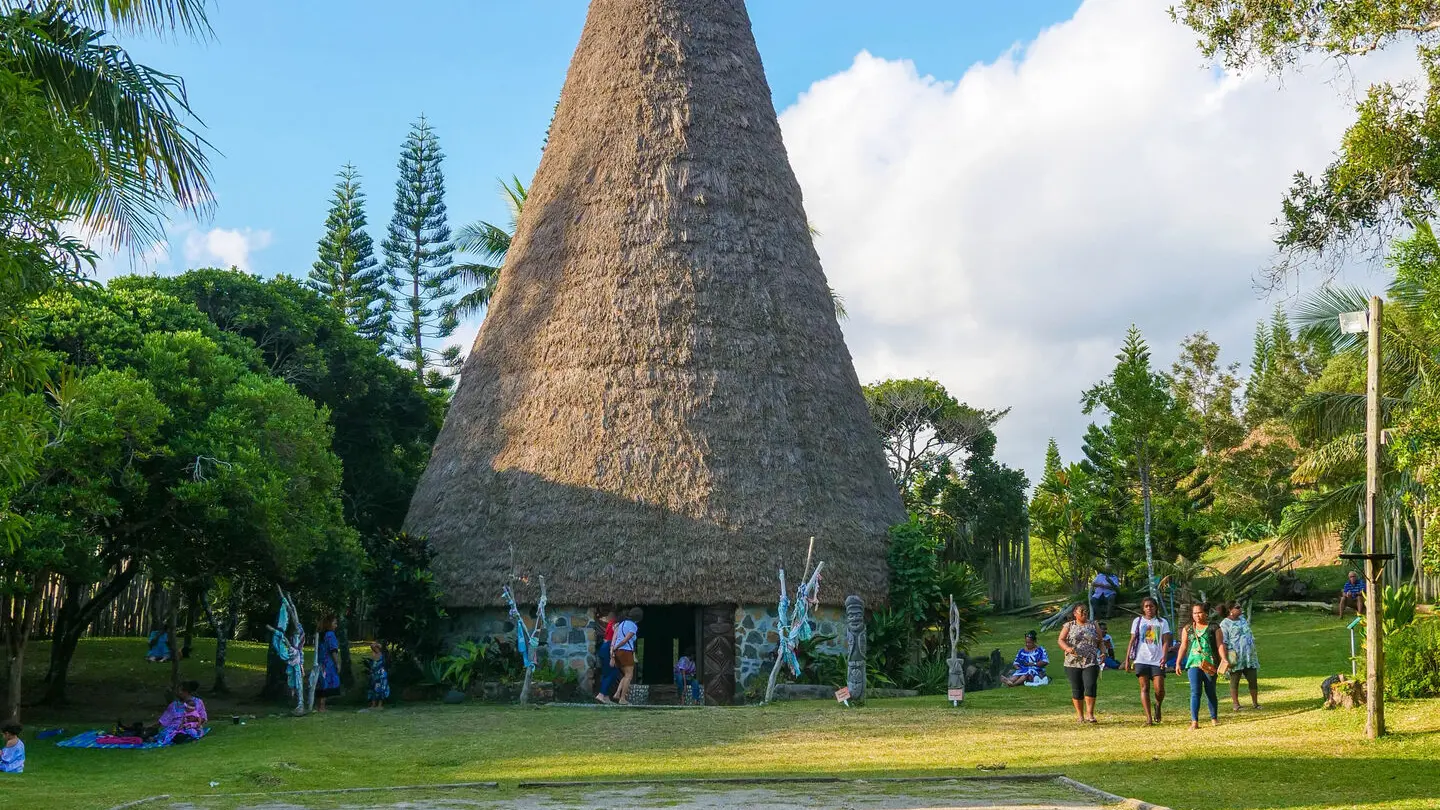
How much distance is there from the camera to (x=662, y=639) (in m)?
24.2

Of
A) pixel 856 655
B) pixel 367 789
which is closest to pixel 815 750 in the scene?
pixel 367 789

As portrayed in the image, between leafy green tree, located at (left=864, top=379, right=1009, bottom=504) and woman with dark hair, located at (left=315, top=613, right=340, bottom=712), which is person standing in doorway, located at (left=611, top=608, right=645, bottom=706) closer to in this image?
A: woman with dark hair, located at (left=315, top=613, right=340, bottom=712)

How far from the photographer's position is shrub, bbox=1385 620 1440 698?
1277cm

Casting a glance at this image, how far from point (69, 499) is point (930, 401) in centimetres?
3324

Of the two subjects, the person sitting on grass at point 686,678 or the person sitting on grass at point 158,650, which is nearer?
the person sitting on grass at point 686,678

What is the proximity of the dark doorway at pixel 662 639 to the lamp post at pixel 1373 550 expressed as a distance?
40.7 feet

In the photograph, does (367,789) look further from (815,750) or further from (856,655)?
(856,655)

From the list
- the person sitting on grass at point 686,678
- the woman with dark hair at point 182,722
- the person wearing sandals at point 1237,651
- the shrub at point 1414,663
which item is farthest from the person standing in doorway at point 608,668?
the shrub at point 1414,663

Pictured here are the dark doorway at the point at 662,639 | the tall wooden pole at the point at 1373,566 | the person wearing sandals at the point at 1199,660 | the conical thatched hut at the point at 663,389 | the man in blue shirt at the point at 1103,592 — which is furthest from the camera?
the man in blue shirt at the point at 1103,592

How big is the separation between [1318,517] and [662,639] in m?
13.2

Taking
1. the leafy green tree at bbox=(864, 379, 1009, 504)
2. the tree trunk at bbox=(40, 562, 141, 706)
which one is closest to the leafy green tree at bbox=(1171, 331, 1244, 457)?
the leafy green tree at bbox=(864, 379, 1009, 504)

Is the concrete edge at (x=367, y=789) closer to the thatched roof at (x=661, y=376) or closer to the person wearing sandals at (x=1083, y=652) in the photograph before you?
the person wearing sandals at (x=1083, y=652)

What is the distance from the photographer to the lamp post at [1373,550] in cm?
1100

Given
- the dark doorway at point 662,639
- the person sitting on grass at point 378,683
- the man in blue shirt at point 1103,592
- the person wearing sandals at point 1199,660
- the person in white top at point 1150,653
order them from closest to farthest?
the person wearing sandals at point 1199,660, the person in white top at point 1150,653, the person sitting on grass at point 378,683, the dark doorway at point 662,639, the man in blue shirt at point 1103,592
